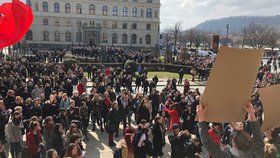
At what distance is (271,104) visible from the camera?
4.50 metres

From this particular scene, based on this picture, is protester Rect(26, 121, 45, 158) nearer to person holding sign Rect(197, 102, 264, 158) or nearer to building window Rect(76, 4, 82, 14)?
person holding sign Rect(197, 102, 264, 158)

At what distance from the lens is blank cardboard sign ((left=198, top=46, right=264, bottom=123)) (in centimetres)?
349

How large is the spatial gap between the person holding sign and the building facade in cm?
7069

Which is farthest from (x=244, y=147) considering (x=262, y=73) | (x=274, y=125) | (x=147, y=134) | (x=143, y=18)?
(x=143, y=18)

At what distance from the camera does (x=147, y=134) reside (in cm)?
985

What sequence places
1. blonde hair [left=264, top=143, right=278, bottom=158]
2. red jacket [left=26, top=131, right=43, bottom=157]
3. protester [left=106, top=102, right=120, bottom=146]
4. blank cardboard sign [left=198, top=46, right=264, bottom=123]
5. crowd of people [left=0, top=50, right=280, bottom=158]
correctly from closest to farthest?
blank cardboard sign [left=198, top=46, right=264, bottom=123], blonde hair [left=264, top=143, right=278, bottom=158], crowd of people [left=0, top=50, right=280, bottom=158], red jacket [left=26, top=131, right=43, bottom=157], protester [left=106, top=102, right=120, bottom=146]

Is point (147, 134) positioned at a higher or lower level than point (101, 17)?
lower

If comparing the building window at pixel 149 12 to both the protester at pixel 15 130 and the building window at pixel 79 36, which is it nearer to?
the building window at pixel 79 36

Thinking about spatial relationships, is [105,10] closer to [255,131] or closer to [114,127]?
[114,127]

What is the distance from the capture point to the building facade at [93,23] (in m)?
77.0

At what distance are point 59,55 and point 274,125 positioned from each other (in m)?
36.5

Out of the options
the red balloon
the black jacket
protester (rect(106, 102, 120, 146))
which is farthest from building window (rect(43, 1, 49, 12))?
the red balloon

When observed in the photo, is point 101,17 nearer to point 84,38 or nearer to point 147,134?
point 84,38

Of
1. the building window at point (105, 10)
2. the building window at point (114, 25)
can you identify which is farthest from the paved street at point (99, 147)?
the building window at point (114, 25)
